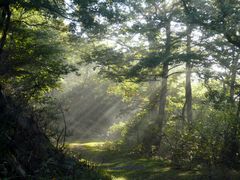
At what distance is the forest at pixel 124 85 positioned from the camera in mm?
10133

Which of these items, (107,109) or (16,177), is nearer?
(16,177)

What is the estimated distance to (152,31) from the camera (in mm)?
20438

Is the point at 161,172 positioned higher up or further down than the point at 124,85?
further down

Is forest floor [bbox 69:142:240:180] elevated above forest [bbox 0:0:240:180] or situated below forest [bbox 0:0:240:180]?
below

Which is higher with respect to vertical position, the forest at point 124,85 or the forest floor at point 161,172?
the forest at point 124,85

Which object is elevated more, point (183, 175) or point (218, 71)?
point (218, 71)

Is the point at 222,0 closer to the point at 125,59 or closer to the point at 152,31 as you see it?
the point at 152,31

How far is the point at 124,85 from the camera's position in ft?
89.6

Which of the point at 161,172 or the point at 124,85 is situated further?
the point at 124,85

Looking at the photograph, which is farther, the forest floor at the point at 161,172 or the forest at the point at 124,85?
the forest floor at the point at 161,172

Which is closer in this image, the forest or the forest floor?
the forest

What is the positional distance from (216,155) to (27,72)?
10712mm

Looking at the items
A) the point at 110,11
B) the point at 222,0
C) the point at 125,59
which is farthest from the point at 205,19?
the point at 125,59

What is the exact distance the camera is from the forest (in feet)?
33.2
